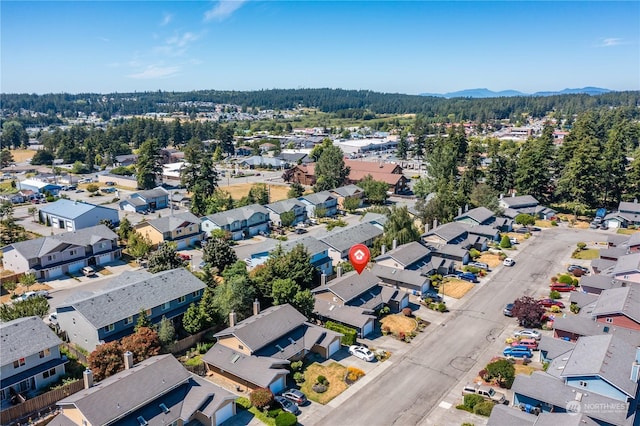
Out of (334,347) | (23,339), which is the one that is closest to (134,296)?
(23,339)

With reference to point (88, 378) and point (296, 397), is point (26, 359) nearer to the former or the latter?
point (88, 378)

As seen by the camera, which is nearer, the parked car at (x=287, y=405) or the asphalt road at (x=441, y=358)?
the parked car at (x=287, y=405)

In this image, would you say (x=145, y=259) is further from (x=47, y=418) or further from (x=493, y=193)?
(x=493, y=193)

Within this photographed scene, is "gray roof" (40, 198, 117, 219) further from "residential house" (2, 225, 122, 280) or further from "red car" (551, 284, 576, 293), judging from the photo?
"red car" (551, 284, 576, 293)

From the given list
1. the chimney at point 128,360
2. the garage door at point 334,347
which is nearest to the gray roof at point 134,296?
the chimney at point 128,360

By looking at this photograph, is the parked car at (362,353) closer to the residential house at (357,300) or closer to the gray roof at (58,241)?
the residential house at (357,300)

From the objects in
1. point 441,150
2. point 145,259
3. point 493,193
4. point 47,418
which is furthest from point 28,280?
point 441,150

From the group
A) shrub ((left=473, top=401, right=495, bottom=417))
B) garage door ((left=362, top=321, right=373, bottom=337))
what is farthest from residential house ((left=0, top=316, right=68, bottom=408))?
shrub ((left=473, top=401, right=495, bottom=417))
